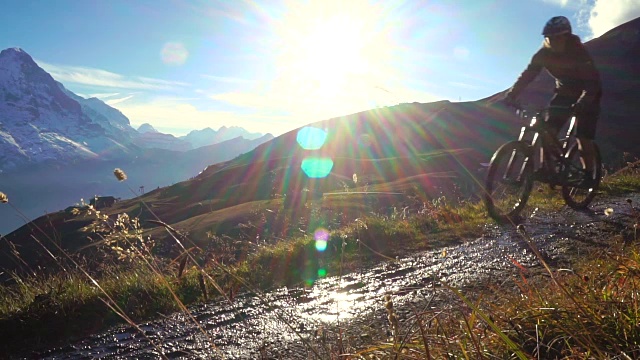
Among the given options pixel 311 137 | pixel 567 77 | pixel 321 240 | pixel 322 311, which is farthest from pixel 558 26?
pixel 311 137

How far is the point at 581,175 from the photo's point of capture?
26.4 ft

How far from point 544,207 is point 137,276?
7.18m

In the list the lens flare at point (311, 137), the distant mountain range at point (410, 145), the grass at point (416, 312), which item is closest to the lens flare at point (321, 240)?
the grass at point (416, 312)

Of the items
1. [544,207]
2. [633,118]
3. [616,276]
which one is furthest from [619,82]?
[616,276]

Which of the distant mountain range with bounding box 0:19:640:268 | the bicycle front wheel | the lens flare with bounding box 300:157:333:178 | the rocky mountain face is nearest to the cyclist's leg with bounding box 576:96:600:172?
the bicycle front wheel

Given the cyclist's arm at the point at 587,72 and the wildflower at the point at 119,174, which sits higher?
the cyclist's arm at the point at 587,72

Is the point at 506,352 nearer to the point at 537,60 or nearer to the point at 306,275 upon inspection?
the point at 306,275

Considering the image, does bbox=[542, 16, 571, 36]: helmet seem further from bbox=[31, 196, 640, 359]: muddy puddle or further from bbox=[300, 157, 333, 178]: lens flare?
bbox=[300, 157, 333, 178]: lens flare

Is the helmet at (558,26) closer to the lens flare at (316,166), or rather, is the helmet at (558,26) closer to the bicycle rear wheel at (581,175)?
the bicycle rear wheel at (581,175)

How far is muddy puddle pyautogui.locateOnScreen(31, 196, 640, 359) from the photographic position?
298 centimetres

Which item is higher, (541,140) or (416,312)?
(541,140)

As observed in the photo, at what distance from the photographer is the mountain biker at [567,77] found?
745cm

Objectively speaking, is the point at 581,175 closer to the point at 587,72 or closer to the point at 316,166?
the point at 587,72

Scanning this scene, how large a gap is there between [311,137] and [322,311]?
149158 mm
